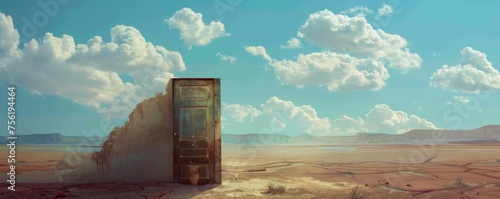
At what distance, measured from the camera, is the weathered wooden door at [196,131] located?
980cm

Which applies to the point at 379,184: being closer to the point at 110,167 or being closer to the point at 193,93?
the point at 193,93

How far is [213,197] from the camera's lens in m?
8.27

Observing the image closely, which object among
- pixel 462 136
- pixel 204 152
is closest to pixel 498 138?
pixel 462 136

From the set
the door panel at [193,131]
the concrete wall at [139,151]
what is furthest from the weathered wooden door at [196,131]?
the concrete wall at [139,151]

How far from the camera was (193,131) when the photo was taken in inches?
387

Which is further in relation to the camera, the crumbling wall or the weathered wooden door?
the crumbling wall

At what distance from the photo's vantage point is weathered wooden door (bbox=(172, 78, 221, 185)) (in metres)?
9.80

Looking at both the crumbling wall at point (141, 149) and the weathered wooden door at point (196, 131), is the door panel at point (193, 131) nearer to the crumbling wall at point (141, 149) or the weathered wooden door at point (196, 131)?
the weathered wooden door at point (196, 131)

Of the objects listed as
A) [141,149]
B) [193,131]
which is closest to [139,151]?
[141,149]

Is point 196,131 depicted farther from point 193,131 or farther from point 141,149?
point 141,149

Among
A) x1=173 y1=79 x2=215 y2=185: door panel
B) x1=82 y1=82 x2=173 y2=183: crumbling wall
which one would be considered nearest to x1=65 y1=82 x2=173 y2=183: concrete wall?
x1=82 y1=82 x2=173 y2=183: crumbling wall

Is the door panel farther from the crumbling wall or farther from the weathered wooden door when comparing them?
the crumbling wall

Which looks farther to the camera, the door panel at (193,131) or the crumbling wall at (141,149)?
the crumbling wall at (141,149)

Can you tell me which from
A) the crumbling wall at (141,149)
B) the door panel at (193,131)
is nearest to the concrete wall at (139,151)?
the crumbling wall at (141,149)
